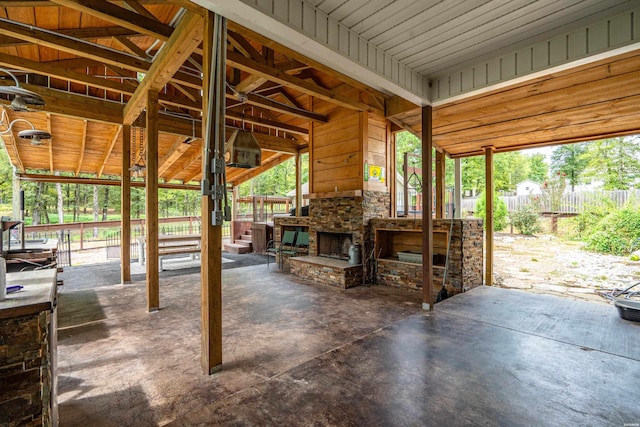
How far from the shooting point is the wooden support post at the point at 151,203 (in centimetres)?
422

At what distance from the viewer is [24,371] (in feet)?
4.62

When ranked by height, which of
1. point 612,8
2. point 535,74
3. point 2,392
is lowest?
point 2,392

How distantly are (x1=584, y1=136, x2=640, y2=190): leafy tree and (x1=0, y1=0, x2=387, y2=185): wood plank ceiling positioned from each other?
11.4 metres

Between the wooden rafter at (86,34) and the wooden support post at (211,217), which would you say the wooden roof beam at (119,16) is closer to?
the wooden rafter at (86,34)

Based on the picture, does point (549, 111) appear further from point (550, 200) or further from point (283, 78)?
point (550, 200)

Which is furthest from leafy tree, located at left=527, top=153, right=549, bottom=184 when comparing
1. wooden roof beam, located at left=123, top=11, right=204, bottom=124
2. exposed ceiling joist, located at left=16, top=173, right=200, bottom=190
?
wooden roof beam, located at left=123, top=11, right=204, bottom=124

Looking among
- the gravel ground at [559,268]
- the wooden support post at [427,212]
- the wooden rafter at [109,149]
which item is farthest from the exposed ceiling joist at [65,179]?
the gravel ground at [559,268]

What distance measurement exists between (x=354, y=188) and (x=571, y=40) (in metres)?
3.78

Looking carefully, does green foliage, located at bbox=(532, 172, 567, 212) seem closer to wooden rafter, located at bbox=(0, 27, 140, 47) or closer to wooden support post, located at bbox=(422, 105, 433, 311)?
wooden support post, located at bbox=(422, 105, 433, 311)

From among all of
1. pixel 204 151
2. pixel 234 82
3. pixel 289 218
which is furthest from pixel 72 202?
pixel 204 151

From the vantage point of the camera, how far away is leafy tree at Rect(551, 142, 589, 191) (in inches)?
666

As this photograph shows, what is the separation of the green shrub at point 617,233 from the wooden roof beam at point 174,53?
10.4 meters

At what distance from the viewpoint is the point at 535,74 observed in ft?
10.1

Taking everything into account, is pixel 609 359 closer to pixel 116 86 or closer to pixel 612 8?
pixel 612 8
